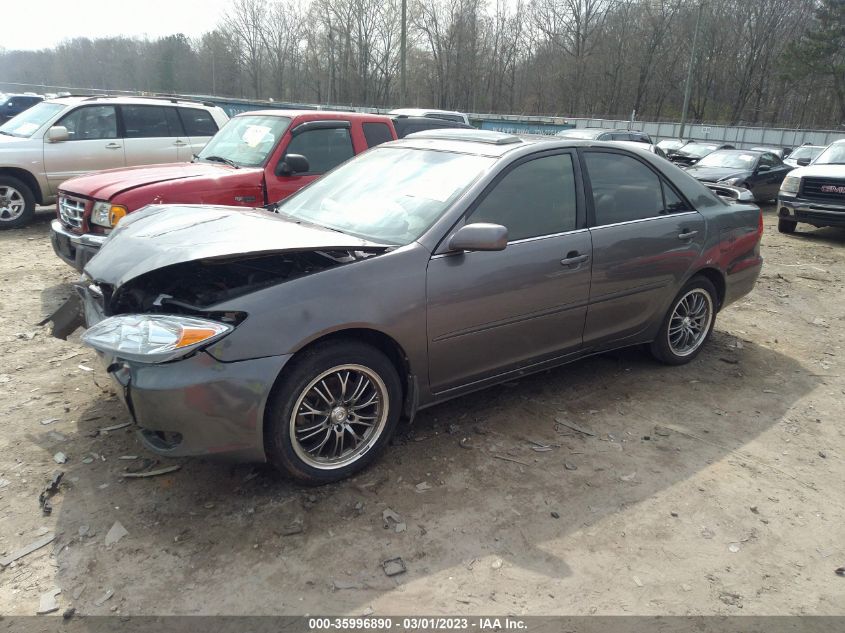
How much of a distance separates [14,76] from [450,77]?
5323 centimetres

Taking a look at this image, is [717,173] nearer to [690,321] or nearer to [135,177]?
[690,321]

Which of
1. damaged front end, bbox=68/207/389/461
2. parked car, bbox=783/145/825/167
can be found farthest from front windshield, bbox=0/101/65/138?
parked car, bbox=783/145/825/167

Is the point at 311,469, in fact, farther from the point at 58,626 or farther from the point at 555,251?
the point at 555,251

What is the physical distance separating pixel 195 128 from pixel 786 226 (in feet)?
36.4

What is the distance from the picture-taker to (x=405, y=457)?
3449 mm

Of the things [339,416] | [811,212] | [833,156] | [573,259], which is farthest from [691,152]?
[339,416]

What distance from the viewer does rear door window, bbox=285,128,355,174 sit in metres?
6.59

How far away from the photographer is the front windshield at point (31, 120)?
891 centimetres

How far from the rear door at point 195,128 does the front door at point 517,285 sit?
739 cm

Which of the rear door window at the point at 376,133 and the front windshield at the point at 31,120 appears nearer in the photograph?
the rear door window at the point at 376,133

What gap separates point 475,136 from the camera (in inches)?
163

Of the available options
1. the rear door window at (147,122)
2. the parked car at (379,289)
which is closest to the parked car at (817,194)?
the parked car at (379,289)

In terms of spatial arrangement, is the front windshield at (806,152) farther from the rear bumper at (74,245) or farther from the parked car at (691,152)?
the rear bumper at (74,245)

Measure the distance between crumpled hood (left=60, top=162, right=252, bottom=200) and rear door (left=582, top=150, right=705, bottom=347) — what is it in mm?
3710
